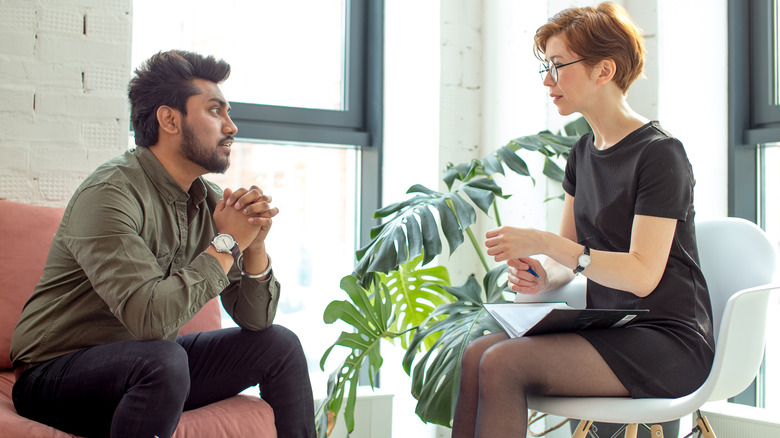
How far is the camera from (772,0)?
2.43m

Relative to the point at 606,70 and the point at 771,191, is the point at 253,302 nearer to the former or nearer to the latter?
the point at 606,70

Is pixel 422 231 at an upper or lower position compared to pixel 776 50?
lower

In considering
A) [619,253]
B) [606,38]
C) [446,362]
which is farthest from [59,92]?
[619,253]

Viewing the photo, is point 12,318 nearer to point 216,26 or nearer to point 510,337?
point 510,337

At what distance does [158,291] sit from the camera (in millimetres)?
1336

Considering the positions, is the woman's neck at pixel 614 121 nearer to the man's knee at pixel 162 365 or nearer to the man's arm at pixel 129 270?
the man's arm at pixel 129 270

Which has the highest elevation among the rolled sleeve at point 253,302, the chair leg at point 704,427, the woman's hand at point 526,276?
the woman's hand at point 526,276

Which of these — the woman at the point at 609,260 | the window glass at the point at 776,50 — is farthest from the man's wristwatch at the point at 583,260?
the window glass at the point at 776,50

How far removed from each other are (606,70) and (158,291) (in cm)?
107

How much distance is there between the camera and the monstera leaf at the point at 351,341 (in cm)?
187

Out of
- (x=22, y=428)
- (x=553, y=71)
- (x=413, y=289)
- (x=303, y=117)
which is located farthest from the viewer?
(x=303, y=117)

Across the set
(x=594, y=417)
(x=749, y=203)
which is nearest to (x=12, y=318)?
(x=594, y=417)

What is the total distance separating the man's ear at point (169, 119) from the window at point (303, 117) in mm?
1033

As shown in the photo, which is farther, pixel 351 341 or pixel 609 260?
pixel 351 341
